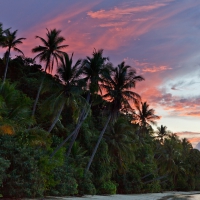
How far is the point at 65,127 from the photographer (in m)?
38.8

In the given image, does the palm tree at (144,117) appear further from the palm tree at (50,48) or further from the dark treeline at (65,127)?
the palm tree at (50,48)

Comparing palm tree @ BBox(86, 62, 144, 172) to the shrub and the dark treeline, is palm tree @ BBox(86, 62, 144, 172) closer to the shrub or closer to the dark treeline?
the dark treeline

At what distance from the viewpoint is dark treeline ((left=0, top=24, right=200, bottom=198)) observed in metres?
19.8

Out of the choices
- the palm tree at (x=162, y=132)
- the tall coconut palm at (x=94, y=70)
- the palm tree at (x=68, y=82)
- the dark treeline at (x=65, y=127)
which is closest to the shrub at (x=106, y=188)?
the dark treeline at (x=65, y=127)

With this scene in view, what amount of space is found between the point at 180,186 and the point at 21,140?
6898cm

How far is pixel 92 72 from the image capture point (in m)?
32.0

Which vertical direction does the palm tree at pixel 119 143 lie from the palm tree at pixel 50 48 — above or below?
below

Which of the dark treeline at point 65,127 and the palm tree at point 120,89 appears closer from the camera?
the dark treeline at point 65,127

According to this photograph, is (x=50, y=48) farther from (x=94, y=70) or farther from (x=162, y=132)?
(x=162, y=132)

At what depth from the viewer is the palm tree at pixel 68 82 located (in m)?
28.9

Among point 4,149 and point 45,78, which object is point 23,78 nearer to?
point 45,78

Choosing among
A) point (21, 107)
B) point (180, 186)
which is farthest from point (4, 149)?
point (180, 186)

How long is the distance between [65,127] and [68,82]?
34.8 feet

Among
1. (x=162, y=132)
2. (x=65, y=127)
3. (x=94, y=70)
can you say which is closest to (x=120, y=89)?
(x=94, y=70)
